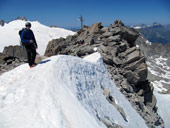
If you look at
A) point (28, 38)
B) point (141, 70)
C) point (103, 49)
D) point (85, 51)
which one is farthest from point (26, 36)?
point (141, 70)

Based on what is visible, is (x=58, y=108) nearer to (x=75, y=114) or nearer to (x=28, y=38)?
(x=75, y=114)

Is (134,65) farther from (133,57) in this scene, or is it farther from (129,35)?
(129,35)

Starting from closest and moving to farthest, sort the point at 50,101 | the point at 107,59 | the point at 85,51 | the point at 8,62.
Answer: the point at 50,101 < the point at 8,62 < the point at 107,59 < the point at 85,51

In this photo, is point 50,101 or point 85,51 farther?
point 85,51

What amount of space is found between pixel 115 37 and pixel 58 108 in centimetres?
2078

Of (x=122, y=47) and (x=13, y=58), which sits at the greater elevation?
(x=13, y=58)

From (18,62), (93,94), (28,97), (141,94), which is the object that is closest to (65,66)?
(93,94)

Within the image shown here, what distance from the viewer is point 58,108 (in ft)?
22.5

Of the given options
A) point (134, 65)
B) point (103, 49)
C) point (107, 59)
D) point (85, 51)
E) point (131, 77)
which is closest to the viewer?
point (107, 59)

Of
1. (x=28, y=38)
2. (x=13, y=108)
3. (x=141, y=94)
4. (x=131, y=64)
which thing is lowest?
(x=141, y=94)

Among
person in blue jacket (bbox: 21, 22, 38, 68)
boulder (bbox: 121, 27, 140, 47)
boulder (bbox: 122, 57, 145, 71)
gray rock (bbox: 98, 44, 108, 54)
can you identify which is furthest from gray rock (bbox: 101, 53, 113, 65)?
person in blue jacket (bbox: 21, 22, 38, 68)

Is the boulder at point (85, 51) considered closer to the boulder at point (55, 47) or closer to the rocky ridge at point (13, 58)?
the rocky ridge at point (13, 58)

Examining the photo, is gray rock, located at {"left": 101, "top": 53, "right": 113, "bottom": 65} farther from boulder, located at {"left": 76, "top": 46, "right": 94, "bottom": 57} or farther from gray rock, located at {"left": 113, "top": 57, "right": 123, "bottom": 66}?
boulder, located at {"left": 76, "top": 46, "right": 94, "bottom": 57}

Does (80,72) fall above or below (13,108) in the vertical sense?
below
